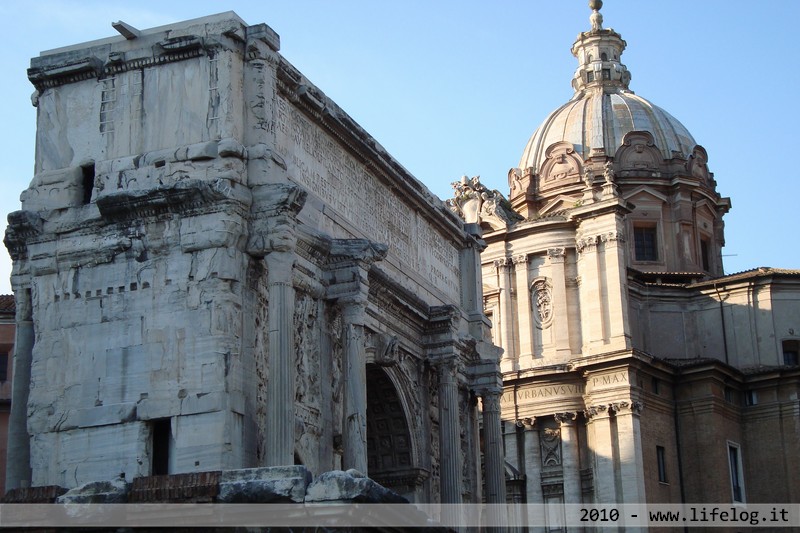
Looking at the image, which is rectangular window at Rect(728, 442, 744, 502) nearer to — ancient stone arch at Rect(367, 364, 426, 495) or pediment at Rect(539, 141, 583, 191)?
pediment at Rect(539, 141, 583, 191)

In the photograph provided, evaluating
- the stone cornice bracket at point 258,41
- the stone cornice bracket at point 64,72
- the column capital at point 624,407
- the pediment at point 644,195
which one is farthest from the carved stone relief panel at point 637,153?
the stone cornice bracket at point 64,72

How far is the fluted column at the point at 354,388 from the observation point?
2617 cm

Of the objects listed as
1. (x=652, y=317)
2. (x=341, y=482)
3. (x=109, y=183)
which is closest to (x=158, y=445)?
(x=109, y=183)

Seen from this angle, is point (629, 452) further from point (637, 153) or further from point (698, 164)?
point (698, 164)

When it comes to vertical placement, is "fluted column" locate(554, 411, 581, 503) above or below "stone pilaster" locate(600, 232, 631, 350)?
below

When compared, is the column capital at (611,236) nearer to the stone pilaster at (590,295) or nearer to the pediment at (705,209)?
the stone pilaster at (590,295)

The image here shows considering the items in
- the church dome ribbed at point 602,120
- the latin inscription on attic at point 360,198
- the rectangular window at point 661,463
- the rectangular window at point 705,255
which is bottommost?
the rectangular window at point 661,463

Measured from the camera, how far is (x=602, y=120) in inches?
2213

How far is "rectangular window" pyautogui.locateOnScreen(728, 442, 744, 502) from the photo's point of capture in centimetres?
4881

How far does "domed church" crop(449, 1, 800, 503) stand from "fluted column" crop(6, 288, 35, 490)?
2373cm

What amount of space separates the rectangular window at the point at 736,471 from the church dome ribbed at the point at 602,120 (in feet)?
42.6

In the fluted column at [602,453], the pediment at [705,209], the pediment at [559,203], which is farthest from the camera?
the pediment at [705,209]

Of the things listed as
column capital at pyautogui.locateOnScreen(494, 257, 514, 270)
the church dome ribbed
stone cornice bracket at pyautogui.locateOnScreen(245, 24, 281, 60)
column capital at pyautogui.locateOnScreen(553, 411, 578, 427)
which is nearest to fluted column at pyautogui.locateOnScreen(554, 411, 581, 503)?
column capital at pyautogui.locateOnScreen(553, 411, 578, 427)

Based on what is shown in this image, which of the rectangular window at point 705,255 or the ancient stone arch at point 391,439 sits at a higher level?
the rectangular window at point 705,255
